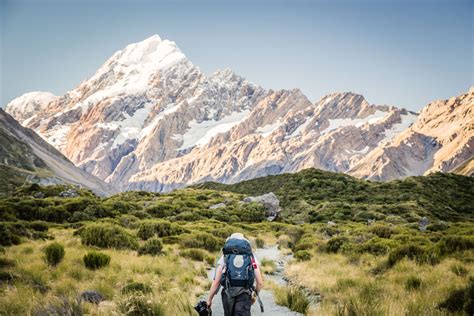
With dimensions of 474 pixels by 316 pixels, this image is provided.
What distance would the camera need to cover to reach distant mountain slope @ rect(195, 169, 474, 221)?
43.6 metres

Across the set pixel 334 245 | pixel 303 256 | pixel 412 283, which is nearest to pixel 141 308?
pixel 412 283

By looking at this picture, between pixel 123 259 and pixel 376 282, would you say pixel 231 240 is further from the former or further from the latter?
pixel 123 259

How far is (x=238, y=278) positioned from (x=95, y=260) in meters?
7.88

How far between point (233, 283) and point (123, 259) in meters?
8.41

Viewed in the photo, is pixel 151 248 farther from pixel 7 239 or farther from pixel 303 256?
pixel 303 256

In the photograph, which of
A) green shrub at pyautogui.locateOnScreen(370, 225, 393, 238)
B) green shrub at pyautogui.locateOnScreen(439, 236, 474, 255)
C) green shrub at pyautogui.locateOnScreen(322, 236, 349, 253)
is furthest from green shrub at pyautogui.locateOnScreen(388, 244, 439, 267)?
green shrub at pyautogui.locateOnScreen(370, 225, 393, 238)

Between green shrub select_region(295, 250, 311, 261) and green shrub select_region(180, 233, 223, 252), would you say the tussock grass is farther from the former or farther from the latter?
green shrub select_region(295, 250, 311, 261)

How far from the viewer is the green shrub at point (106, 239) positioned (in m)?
17.3

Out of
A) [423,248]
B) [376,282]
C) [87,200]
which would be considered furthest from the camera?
[87,200]

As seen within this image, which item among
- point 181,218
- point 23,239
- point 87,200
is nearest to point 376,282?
point 23,239

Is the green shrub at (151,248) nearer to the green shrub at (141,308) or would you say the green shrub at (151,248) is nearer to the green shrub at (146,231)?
the green shrub at (146,231)

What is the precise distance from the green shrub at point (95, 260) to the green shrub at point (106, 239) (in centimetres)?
401

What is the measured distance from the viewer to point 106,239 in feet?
57.3

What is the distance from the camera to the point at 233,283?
7.13 m
